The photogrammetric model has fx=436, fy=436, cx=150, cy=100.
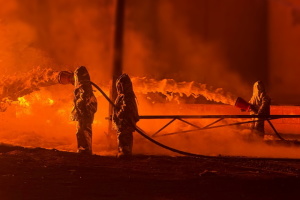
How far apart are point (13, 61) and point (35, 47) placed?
127 cm

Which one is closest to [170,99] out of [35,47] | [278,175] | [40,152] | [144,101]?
[144,101]

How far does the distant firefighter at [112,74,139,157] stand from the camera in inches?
329

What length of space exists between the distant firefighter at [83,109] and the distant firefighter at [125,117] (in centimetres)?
63

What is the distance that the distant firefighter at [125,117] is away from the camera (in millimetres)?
8367

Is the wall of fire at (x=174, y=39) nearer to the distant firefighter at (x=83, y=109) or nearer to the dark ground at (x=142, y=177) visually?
the distant firefighter at (x=83, y=109)

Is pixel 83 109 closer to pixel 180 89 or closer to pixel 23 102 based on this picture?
pixel 23 102

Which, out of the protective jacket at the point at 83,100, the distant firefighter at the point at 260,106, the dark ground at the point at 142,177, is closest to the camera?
the dark ground at the point at 142,177

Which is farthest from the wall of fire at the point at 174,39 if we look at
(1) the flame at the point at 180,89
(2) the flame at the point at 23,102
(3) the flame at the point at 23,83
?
(2) the flame at the point at 23,102

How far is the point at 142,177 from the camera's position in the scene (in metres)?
6.78

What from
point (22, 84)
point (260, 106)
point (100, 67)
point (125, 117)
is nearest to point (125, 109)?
point (125, 117)

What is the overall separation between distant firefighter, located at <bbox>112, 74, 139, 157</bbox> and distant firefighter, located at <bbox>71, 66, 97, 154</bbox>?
2.05 feet

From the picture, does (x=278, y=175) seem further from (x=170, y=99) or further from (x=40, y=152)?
(x=170, y=99)

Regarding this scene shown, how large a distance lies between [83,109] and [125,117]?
0.92 meters

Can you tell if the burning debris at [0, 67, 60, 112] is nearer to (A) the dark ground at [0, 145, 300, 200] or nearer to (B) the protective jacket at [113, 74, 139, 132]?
(A) the dark ground at [0, 145, 300, 200]
